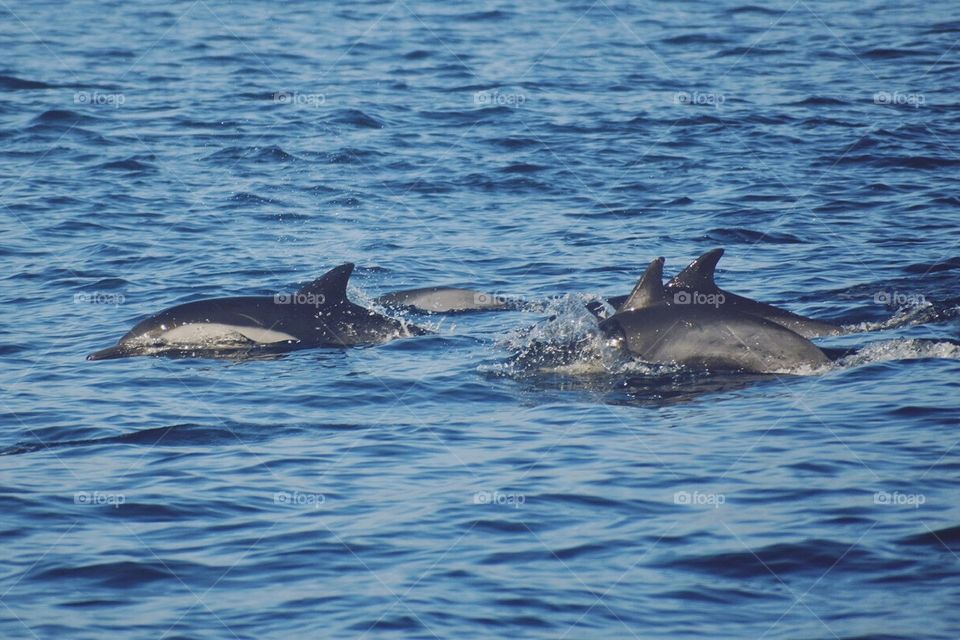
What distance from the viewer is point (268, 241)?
2252 cm

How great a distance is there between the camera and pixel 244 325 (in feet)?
53.8

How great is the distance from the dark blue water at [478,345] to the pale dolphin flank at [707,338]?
0.29 meters

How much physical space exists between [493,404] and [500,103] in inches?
725

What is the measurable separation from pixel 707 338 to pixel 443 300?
16.0 feet

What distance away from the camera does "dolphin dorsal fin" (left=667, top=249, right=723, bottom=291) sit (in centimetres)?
1513

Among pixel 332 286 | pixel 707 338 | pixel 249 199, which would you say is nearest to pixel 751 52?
pixel 249 199

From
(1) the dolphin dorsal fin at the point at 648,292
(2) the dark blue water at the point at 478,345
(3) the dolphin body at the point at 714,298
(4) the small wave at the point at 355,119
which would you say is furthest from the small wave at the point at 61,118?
(3) the dolphin body at the point at 714,298

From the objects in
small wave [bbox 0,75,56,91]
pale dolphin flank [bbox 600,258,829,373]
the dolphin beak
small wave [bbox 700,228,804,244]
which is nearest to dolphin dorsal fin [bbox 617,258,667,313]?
pale dolphin flank [bbox 600,258,829,373]

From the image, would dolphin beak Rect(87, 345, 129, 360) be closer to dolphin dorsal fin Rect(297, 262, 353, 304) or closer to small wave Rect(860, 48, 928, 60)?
dolphin dorsal fin Rect(297, 262, 353, 304)

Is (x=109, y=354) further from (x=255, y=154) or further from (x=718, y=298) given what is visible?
(x=255, y=154)

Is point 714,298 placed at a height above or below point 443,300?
above

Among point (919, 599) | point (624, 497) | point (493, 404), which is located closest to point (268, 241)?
point (493, 404)

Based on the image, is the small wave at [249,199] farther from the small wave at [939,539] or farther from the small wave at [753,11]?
the small wave at [753,11]

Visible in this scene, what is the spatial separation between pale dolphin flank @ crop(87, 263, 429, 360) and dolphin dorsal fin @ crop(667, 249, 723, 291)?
12.7 feet
